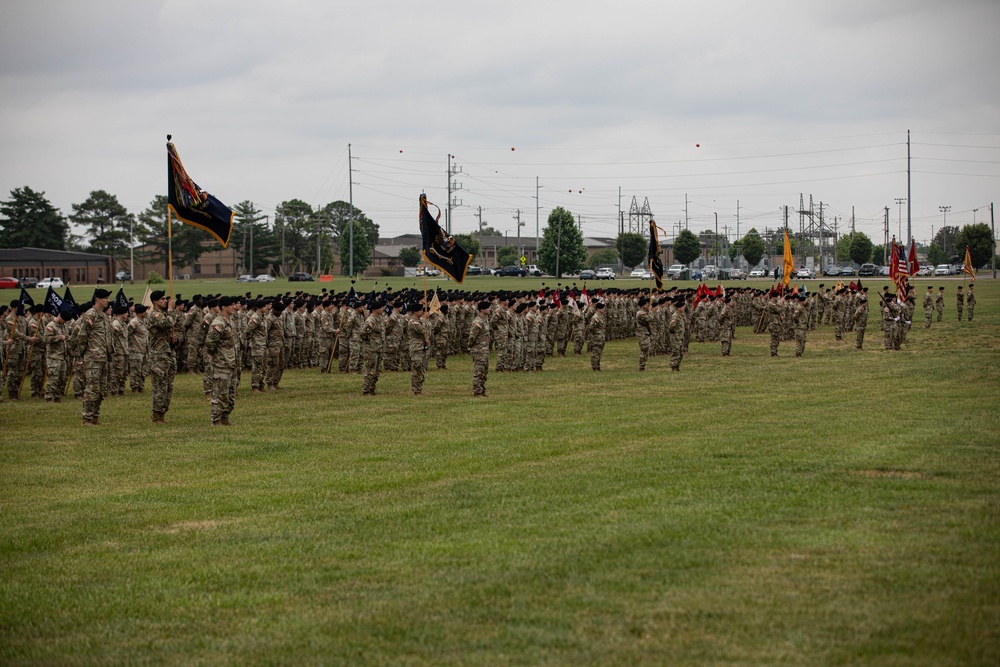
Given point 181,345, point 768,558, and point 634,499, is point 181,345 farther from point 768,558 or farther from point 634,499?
point 768,558

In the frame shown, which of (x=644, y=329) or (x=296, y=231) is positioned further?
(x=296, y=231)

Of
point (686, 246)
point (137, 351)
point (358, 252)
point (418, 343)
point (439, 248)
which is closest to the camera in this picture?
point (418, 343)

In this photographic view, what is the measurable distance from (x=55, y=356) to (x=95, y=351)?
4720 millimetres

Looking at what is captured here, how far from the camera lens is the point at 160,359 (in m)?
17.6

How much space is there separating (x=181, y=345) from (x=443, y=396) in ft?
31.8

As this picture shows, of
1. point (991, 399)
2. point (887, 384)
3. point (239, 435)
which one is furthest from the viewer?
point (887, 384)

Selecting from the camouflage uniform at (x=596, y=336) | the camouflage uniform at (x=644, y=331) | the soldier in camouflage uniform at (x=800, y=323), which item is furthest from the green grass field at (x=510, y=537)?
the soldier in camouflage uniform at (x=800, y=323)

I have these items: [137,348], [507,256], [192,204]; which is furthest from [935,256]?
[192,204]

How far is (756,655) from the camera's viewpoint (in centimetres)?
624

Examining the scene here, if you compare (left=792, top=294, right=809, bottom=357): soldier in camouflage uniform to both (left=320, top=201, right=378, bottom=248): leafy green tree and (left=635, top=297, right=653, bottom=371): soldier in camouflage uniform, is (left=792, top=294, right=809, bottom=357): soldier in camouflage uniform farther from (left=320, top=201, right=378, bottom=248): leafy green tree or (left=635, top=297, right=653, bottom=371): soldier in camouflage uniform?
(left=320, top=201, right=378, bottom=248): leafy green tree

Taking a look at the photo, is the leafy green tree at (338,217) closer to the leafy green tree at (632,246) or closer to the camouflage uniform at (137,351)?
the leafy green tree at (632,246)

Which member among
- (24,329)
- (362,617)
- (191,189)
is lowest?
(362,617)

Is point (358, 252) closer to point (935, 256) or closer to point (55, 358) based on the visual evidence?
point (55, 358)

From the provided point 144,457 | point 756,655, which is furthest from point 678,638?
point 144,457
